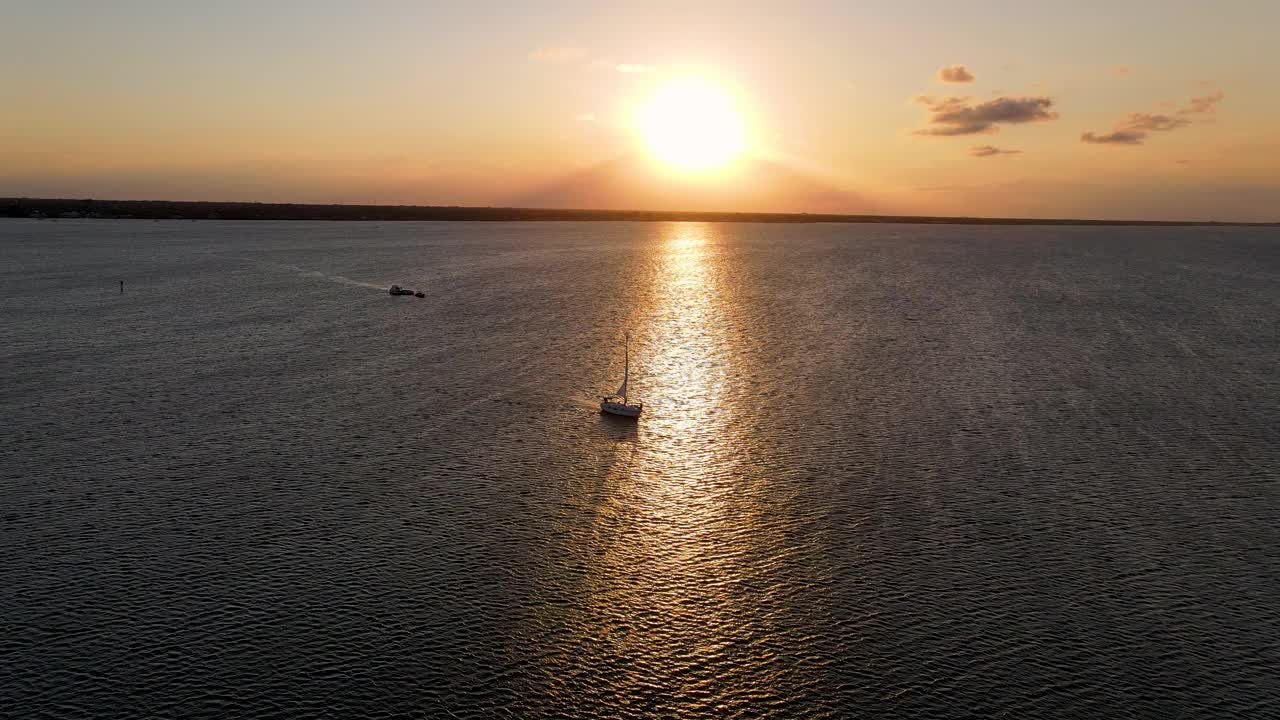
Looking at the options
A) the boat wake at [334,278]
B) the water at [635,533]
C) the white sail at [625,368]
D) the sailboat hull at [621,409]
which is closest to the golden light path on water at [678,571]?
the water at [635,533]

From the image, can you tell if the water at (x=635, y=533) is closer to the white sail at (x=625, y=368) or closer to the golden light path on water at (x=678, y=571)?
the golden light path on water at (x=678, y=571)

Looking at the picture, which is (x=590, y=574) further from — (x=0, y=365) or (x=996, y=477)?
(x=0, y=365)

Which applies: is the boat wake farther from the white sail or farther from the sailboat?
the sailboat

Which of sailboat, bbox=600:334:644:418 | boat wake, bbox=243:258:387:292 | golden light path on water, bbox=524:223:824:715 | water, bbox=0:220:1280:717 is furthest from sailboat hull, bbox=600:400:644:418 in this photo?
boat wake, bbox=243:258:387:292

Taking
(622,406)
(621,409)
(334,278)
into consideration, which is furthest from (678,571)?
(334,278)

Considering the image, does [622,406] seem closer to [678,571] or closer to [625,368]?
[625,368]
